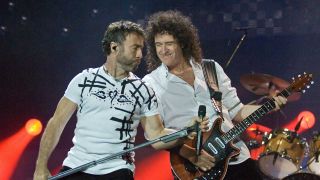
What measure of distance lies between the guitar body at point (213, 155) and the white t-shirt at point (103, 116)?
60 centimetres

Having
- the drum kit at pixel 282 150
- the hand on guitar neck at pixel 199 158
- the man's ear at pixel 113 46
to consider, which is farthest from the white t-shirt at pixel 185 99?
the drum kit at pixel 282 150

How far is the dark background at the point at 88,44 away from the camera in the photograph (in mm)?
7852

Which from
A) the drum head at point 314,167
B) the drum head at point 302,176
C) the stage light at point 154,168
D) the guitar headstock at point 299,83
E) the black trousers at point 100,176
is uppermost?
the guitar headstock at point 299,83

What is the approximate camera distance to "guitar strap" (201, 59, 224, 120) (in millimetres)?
4352

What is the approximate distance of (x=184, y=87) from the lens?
14.6 feet

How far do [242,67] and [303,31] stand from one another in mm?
1058

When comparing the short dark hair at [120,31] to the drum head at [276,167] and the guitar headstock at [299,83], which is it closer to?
the guitar headstock at [299,83]

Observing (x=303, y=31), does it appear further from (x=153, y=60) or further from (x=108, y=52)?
(x=108, y=52)

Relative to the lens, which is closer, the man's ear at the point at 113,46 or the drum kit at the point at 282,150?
the man's ear at the point at 113,46

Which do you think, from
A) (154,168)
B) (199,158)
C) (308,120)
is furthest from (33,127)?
(199,158)

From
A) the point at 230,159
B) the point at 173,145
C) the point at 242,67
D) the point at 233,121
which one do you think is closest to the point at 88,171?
the point at 173,145

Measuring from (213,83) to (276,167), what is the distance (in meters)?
2.28

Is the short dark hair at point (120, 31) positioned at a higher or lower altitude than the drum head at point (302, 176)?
higher

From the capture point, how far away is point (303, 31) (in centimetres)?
778
